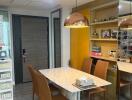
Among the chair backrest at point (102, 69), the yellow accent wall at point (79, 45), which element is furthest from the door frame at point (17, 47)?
the chair backrest at point (102, 69)

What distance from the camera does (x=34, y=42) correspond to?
198 inches

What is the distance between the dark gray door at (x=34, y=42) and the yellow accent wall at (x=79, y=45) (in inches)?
40.0

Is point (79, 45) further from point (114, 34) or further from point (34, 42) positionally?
point (34, 42)

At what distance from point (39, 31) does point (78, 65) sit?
1.69 metres

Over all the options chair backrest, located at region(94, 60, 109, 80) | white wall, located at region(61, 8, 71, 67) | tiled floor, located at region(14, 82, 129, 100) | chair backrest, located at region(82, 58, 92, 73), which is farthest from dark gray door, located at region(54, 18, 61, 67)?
chair backrest, located at region(94, 60, 109, 80)

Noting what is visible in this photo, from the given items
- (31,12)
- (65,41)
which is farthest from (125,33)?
(31,12)

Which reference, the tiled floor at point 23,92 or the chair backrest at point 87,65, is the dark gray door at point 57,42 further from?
the chair backrest at point 87,65

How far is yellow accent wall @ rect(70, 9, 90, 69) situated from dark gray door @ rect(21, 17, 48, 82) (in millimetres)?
1015

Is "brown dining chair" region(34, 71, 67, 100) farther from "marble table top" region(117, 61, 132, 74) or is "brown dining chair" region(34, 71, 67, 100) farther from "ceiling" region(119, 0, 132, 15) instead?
"ceiling" region(119, 0, 132, 15)

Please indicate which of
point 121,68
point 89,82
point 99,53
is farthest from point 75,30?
point 89,82

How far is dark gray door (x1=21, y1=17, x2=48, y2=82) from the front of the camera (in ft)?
16.0

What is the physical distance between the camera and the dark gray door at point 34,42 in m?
4.89

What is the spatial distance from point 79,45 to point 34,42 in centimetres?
147

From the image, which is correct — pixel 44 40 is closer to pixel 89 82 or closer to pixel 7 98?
pixel 7 98
